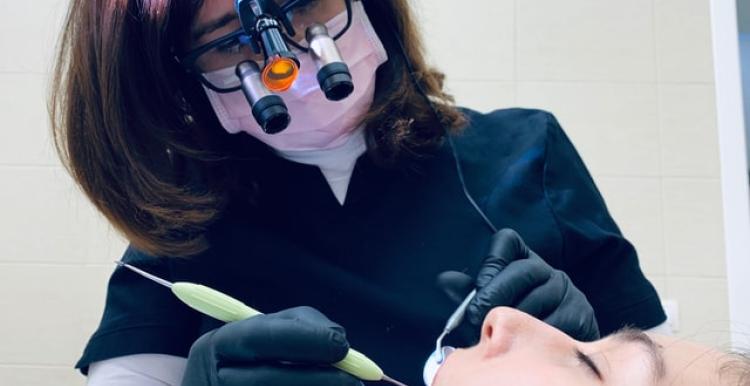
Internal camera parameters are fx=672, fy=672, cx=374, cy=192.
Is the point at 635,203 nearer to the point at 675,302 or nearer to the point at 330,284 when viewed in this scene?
the point at 675,302

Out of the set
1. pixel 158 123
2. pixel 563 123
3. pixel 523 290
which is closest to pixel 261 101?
pixel 158 123

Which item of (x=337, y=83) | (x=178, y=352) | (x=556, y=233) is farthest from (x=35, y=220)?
(x=556, y=233)

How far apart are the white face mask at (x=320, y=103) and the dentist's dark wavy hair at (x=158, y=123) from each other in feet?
0.12

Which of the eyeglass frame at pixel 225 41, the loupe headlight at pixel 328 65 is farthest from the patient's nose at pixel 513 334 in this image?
the eyeglass frame at pixel 225 41

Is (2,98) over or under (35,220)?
over

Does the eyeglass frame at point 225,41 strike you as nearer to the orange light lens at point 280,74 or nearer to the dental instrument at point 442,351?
the orange light lens at point 280,74

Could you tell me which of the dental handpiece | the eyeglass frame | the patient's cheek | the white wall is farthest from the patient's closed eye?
the white wall

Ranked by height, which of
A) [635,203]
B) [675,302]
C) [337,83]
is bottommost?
[675,302]

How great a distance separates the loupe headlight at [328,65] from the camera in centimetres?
92

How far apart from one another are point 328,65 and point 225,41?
162mm

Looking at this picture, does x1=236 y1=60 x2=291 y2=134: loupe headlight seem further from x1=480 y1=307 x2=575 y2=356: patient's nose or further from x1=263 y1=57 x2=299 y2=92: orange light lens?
x1=480 y1=307 x2=575 y2=356: patient's nose

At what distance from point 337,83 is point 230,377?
41cm

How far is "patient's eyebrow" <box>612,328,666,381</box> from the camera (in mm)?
750

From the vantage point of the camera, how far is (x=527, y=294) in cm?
93
